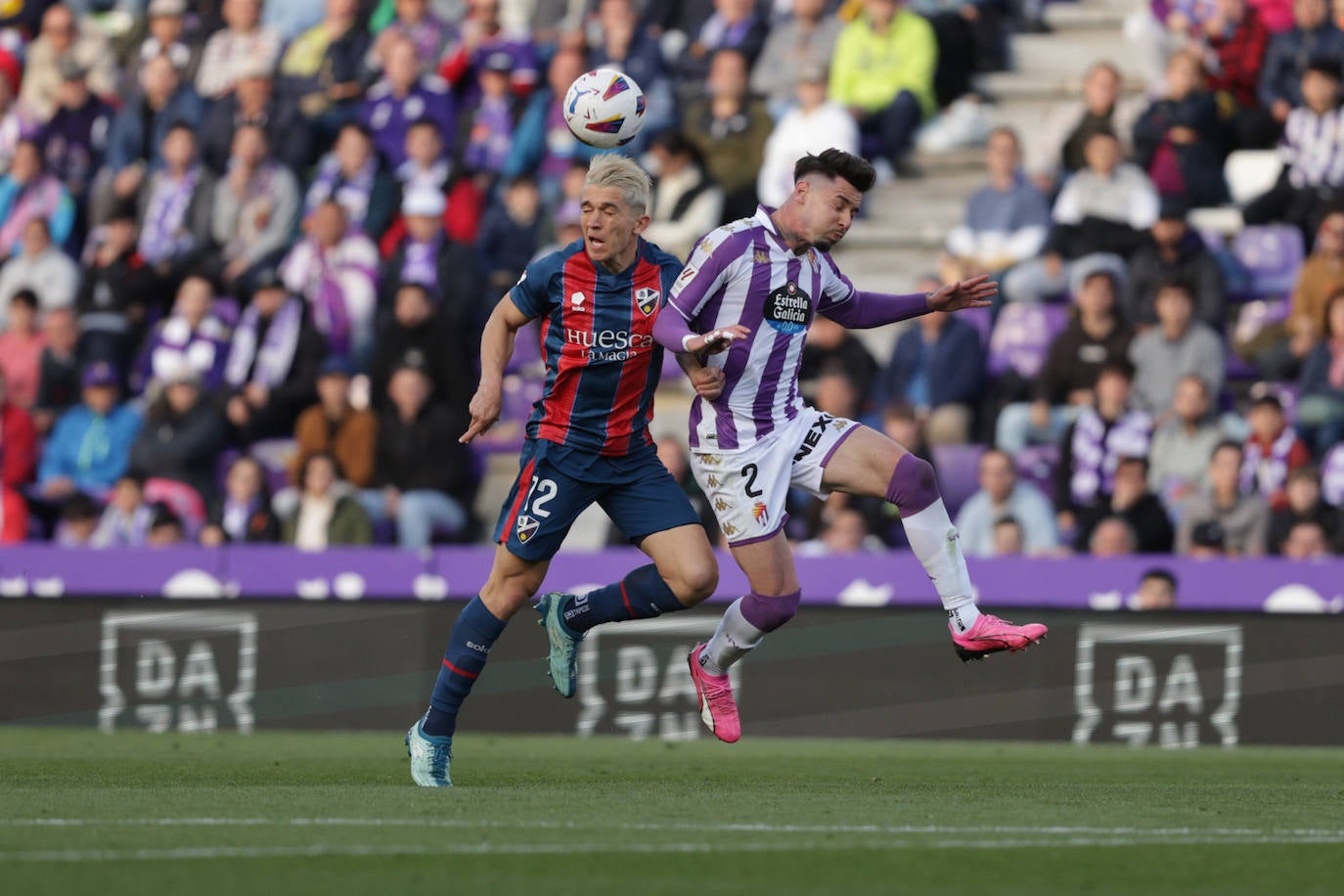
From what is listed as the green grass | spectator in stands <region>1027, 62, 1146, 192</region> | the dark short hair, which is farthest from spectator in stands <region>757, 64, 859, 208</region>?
the dark short hair

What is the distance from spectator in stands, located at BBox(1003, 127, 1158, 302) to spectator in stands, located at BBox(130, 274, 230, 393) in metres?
6.13

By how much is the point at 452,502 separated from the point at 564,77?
157 inches

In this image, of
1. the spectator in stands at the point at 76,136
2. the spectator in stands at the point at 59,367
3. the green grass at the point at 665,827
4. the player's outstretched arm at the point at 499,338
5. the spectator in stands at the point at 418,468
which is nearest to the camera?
the green grass at the point at 665,827

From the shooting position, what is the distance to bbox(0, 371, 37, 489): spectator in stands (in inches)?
650

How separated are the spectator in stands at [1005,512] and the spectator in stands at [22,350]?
25.4ft

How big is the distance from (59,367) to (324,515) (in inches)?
137

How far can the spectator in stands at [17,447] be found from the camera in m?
16.5

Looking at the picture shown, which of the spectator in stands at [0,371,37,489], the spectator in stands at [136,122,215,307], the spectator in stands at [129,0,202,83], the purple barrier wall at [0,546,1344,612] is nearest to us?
the purple barrier wall at [0,546,1344,612]

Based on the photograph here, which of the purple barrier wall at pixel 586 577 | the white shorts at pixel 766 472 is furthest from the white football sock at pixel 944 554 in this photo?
the purple barrier wall at pixel 586 577

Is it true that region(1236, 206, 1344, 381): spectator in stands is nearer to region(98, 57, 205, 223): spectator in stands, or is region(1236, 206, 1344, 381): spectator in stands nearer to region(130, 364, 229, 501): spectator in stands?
region(130, 364, 229, 501): spectator in stands

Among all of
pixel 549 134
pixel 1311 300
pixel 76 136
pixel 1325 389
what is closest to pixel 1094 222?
pixel 1311 300

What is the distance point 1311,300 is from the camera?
46.3 feet

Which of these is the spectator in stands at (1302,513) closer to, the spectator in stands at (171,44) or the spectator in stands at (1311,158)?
the spectator in stands at (1311,158)

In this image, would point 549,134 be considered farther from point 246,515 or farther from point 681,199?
point 246,515
